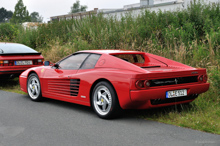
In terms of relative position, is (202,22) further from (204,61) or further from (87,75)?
(87,75)

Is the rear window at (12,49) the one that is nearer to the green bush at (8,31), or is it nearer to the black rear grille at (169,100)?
the black rear grille at (169,100)

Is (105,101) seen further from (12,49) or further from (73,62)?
(12,49)

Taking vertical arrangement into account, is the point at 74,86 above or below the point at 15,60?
below

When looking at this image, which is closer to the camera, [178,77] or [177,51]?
[178,77]

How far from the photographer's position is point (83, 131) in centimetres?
474

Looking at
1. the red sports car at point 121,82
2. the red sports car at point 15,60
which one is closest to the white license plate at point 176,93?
the red sports car at point 121,82

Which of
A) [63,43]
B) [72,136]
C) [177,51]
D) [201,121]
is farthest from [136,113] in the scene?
[63,43]

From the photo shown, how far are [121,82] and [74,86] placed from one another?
1436 mm

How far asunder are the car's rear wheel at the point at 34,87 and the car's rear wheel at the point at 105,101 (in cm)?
219

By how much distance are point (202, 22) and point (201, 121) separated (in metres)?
6.05

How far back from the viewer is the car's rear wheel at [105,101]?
5270 mm

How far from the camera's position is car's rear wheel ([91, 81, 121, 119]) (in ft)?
17.3

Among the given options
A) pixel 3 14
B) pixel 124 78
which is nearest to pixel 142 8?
pixel 124 78

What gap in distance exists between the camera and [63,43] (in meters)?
14.5
